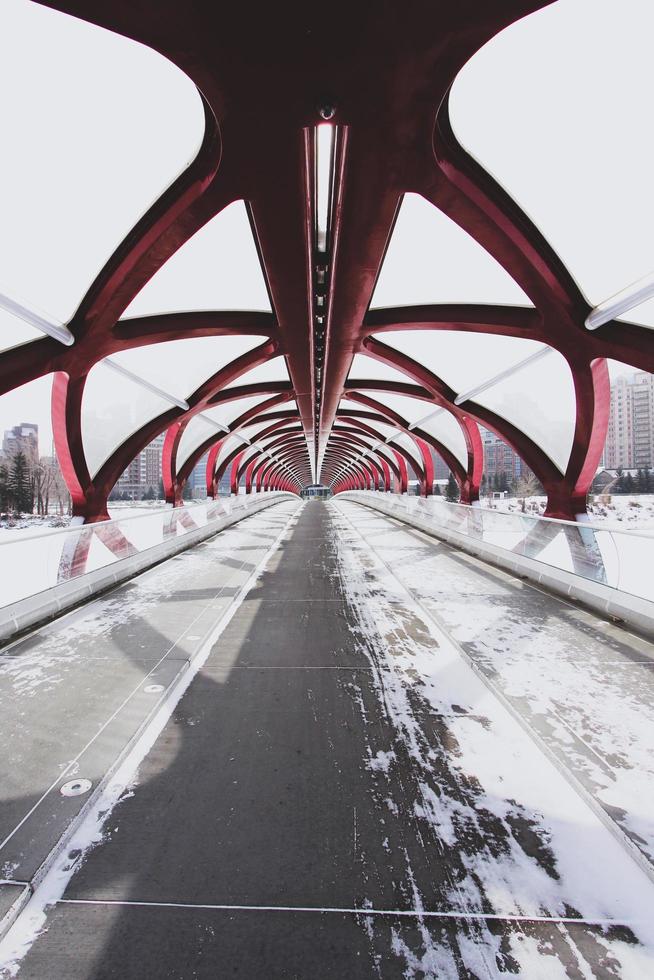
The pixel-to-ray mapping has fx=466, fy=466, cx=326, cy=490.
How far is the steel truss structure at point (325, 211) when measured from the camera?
4004 millimetres

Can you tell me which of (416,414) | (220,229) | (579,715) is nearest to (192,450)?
(416,414)

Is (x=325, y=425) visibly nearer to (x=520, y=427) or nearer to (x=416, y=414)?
(x=416, y=414)

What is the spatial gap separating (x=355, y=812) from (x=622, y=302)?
9.48 metres

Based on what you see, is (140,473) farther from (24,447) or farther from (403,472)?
(403,472)

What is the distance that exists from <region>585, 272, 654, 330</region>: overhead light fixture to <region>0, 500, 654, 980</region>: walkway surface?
6126mm

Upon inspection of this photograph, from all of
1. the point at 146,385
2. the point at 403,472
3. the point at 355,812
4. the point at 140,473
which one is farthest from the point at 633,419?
the point at 140,473

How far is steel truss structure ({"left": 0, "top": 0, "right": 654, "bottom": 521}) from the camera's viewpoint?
400 cm

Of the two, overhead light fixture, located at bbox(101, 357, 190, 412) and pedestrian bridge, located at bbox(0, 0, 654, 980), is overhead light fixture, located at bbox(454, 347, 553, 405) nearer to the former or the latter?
pedestrian bridge, located at bbox(0, 0, 654, 980)

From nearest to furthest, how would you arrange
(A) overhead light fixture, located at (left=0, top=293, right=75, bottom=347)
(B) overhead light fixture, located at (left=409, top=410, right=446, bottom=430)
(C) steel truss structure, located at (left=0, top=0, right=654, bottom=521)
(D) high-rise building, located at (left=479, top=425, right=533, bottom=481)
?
(C) steel truss structure, located at (left=0, top=0, right=654, bottom=521) < (A) overhead light fixture, located at (left=0, top=293, right=75, bottom=347) < (B) overhead light fixture, located at (left=409, top=410, right=446, bottom=430) < (D) high-rise building, located at (left=479, top=425, right=533, bottom=481)

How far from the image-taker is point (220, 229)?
801 centimetres

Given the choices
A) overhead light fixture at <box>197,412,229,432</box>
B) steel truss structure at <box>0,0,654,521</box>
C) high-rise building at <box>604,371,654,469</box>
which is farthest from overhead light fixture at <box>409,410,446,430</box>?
high-rise building at <box>604,371,654,469</box>

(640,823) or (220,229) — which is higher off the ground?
(220,229)

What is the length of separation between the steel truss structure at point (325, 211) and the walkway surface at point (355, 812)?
557 cm

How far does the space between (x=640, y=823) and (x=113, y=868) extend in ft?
8.63
